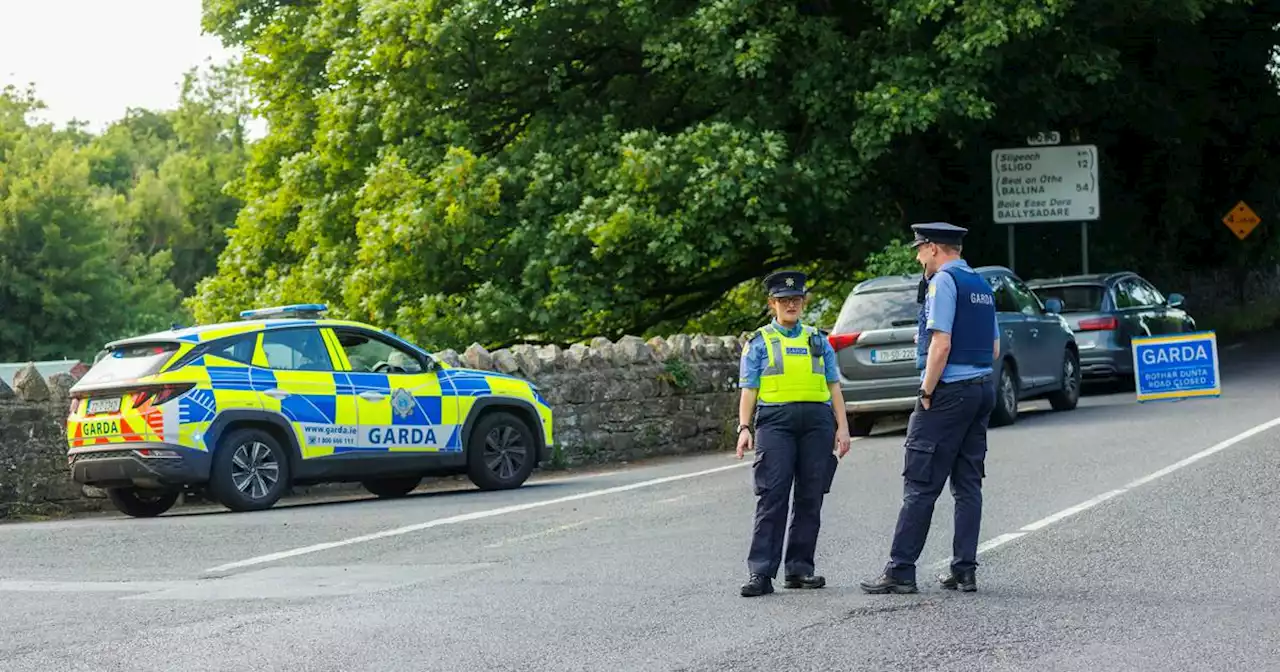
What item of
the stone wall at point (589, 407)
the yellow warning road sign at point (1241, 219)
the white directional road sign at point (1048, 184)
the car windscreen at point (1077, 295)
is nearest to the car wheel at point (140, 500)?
the stone wall at point (589, 407)

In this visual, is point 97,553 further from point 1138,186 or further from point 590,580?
point 1138,186

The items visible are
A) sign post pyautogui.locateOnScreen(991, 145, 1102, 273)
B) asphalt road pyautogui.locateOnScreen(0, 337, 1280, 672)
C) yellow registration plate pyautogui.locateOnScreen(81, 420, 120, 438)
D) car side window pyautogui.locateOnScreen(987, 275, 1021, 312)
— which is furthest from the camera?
sign post pyautogui.locateOnScreen(991, 145, 1102, 273)

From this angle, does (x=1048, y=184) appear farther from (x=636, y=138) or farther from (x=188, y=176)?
(x=188, y=176)

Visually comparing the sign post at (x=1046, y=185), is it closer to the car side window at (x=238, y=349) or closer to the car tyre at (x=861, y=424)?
the car tyre at (x=861, y=424)

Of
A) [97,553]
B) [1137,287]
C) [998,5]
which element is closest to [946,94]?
[998,5]

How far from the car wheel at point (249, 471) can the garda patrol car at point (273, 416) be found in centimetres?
1

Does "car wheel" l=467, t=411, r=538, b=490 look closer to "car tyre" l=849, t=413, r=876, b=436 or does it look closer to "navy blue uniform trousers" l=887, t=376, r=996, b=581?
"car tyre" l=849, t=413, r=876, b=436

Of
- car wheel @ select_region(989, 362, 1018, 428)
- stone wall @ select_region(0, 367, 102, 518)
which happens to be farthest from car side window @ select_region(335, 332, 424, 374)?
car wheel @ select_region(989, 362, 1018, 428)

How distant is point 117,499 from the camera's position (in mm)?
15789

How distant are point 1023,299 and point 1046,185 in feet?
40.4

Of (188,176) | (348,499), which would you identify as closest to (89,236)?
(188,176)

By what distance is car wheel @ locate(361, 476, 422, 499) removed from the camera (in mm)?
17484

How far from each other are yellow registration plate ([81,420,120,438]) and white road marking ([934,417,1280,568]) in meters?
7.25

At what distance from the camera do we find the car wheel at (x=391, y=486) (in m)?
17.5
